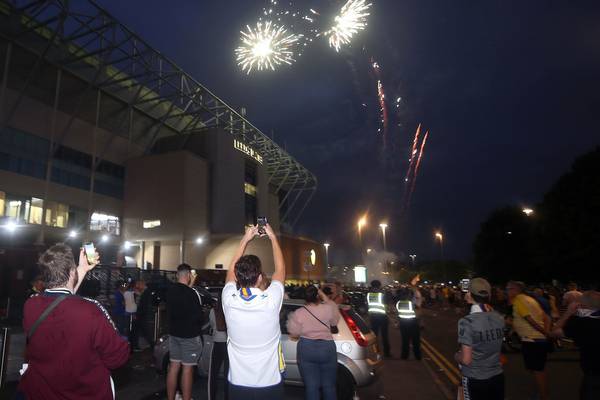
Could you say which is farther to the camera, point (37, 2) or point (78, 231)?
point (78, 231)

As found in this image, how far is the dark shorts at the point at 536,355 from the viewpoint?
589 cm

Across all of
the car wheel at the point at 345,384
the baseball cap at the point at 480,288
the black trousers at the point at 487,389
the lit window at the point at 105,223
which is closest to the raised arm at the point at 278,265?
the baseball cap at the point at 480,288

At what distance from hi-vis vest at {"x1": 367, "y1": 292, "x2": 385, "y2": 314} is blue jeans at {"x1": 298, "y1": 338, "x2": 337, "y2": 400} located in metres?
5.75

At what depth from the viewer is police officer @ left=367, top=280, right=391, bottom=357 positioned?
400 inches

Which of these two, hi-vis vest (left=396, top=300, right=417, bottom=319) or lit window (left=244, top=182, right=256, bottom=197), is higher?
lit window (left=244, top=182, right=256, bottom=197)

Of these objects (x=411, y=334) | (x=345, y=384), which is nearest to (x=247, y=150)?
(x=411, y=334)

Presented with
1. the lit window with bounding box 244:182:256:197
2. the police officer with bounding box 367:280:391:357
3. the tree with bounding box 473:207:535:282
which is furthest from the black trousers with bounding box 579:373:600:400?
the tree with bounding box 473:207:535:282

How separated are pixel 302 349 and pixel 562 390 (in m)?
5.59

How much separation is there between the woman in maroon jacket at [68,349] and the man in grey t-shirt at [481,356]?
297cm

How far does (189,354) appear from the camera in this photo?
5.31 m

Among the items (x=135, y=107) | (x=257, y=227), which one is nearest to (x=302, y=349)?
(x=257, y=227)

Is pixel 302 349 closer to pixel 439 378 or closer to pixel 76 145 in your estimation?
pixel 439 378

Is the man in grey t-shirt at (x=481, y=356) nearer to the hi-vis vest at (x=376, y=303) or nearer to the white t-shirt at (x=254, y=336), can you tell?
the white t-shirt at (x=254, y=336)

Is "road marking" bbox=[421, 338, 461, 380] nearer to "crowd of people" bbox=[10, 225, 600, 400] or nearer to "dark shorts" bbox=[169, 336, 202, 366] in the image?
"crowd of people" bbox=[10, 225, 600, 400]
